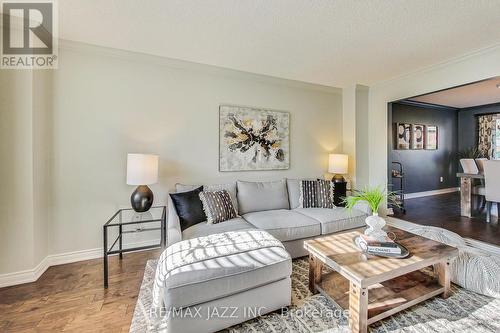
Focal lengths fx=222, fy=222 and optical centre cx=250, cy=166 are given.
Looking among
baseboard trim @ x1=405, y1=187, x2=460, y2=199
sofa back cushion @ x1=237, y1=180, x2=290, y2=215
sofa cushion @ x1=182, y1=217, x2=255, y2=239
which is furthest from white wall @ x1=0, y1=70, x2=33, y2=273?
baseboard trim @ x1=405, y1=187, x2=460, y2=199

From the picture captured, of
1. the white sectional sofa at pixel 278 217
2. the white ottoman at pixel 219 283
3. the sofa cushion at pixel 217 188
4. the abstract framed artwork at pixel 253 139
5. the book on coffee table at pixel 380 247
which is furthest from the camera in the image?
the abstract framed artwork at pixel 253 139

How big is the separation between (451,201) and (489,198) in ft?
5.99

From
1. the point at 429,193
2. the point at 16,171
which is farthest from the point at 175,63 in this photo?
the point at 429,193

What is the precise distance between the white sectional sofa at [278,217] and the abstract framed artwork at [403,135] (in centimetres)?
322

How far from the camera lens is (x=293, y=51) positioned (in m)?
2.66

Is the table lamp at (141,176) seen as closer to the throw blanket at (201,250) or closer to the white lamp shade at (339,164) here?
the throw blanket at (201,250)

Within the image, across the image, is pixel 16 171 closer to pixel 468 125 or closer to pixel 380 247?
pixel 380 247

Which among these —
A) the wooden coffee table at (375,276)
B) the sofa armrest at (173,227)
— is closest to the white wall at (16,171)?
the sofa armrest at (173,227)

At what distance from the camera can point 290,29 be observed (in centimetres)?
220

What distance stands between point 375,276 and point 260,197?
1.75 meters

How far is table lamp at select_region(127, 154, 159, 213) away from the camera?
236cm

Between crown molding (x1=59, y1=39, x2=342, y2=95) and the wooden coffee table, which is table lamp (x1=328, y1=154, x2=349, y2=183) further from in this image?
the wooden coffee table

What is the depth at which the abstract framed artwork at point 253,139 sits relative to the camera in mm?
3227

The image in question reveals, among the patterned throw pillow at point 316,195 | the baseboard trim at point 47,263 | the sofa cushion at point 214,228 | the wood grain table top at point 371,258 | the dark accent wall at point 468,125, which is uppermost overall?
the dark accent wall at point 468,125
